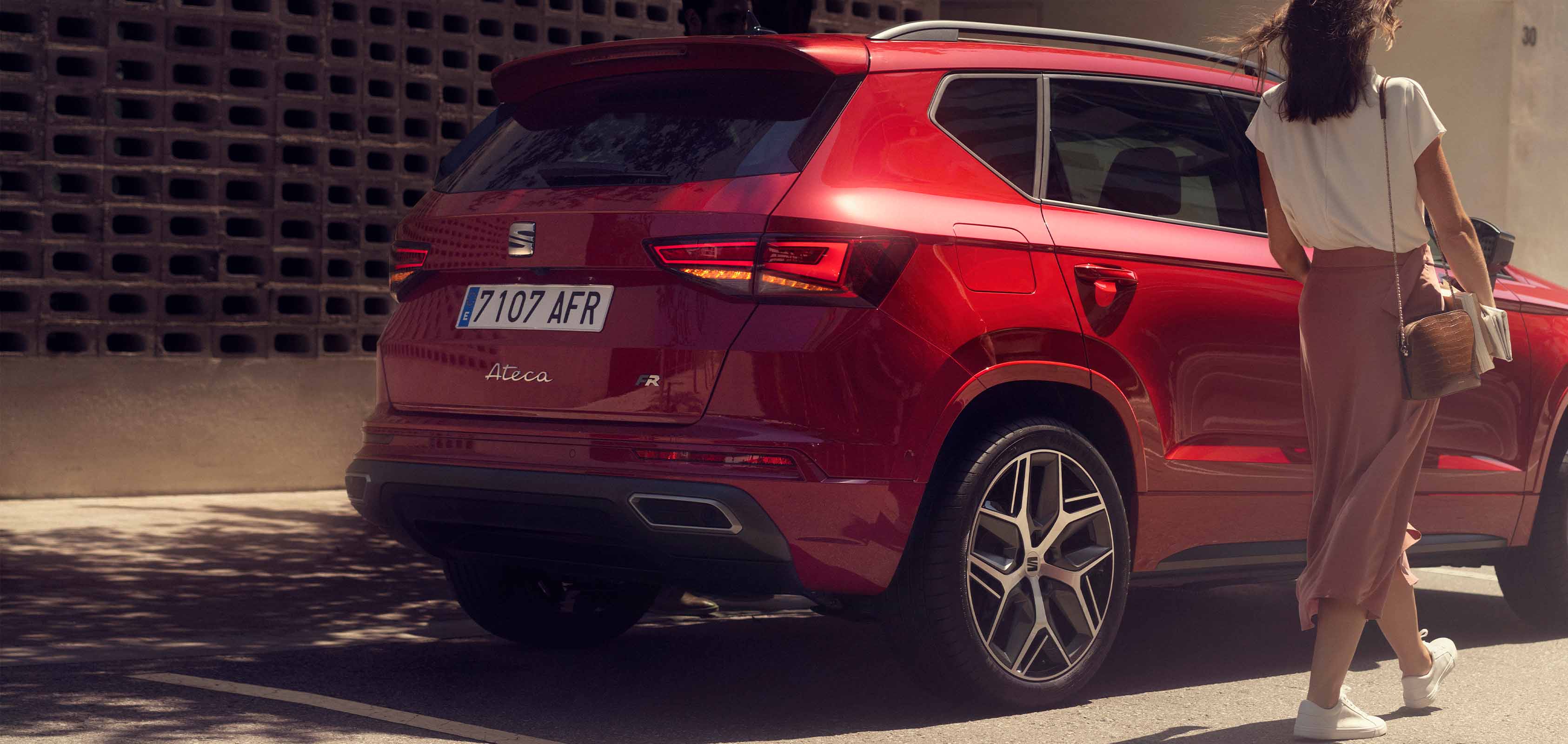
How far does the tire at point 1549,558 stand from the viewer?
262 inches

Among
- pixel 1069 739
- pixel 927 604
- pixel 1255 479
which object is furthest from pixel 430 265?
pixel 1255 479

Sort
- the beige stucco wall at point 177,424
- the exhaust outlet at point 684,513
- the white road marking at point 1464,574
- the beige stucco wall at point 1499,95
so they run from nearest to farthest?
the exhaust outlet at point 684,513
the white road marking at point 1464,574
the beige stucco wall at point 177,424
the beige stucco wall at point 1499,95

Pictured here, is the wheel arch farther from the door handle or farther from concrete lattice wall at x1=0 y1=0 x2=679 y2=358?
concrete lattice wall at x1=0 y1=0 x2=679 y2=358

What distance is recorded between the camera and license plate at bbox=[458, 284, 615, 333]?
4762mm

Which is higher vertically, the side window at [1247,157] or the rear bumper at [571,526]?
the side window at [1247,157]

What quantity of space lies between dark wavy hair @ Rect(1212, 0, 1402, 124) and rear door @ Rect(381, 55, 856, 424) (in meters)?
1.13

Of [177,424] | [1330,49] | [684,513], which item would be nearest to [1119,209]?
[1330,49]

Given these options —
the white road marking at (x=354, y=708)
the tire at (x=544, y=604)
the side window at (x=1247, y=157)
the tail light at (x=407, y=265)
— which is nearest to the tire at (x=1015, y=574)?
the white road marking at (x=354, y=708)

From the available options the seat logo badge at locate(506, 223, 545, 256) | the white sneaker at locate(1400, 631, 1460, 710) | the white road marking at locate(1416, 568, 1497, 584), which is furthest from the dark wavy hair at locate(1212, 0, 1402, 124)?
the white road marking at locate(1416, 568, 1497, 584)

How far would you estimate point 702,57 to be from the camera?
193 inches

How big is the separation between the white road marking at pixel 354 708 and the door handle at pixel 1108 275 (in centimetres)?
186

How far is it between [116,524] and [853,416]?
547 cm

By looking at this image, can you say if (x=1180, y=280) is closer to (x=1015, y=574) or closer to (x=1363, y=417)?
(x=1363, y=417)

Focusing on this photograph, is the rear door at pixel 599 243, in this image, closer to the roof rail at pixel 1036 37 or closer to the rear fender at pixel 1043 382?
the roof rail at pixel 1036 37
